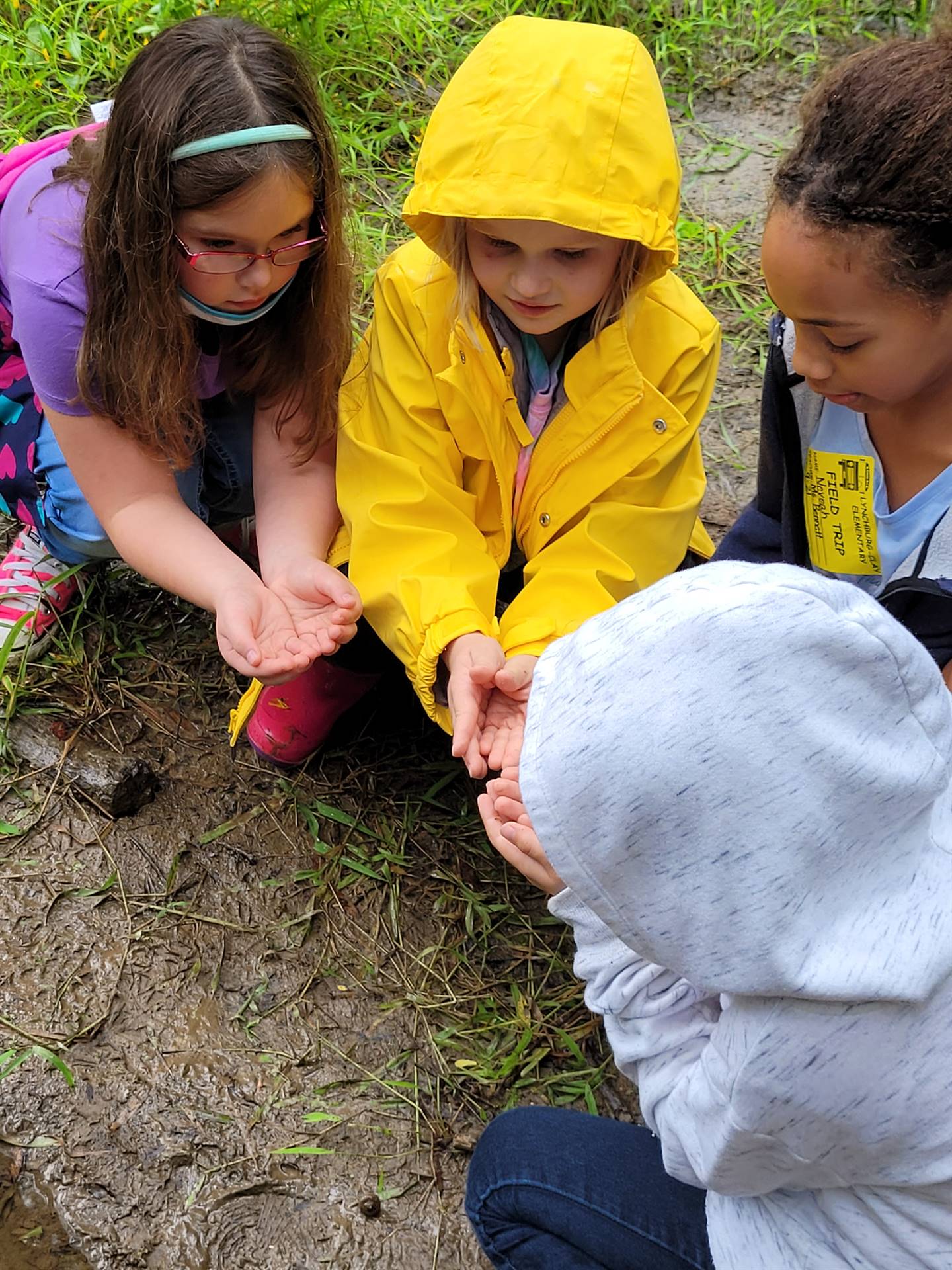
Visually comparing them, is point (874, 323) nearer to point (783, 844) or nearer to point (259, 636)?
point (783, 844)

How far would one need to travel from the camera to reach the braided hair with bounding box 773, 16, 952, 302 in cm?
147

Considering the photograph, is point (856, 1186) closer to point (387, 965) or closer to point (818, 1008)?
point (818, 1008)

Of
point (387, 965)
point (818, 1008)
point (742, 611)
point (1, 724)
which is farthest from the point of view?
point (1, 724)

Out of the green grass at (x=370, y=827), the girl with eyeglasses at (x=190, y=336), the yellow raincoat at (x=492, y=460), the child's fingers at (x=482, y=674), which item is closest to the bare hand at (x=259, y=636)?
the girl with eyeglasses at (x=190, y=336)

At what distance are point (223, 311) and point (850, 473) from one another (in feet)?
3.64

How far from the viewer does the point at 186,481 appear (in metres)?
2.28

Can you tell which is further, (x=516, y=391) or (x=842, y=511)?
(x=516, y=391)

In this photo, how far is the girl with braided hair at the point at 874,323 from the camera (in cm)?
150

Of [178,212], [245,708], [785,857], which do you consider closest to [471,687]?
[245,708]

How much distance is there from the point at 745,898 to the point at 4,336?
2005 mm

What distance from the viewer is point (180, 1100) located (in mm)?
1853

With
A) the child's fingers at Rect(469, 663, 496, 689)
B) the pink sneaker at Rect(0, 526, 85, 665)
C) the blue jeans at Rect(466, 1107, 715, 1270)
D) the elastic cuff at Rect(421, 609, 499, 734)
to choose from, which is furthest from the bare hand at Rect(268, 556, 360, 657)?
the blue jeans at Rect(466, 1107, 715, 1270)

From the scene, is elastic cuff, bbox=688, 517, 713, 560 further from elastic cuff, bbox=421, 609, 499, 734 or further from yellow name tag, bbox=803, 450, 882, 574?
elastic cuff, bbox=421, 609, 499, 734

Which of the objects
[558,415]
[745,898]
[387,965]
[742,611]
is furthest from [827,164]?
[387,965]
